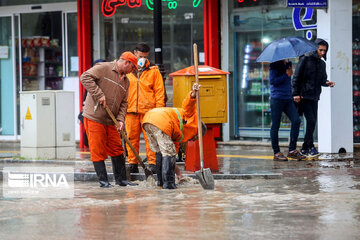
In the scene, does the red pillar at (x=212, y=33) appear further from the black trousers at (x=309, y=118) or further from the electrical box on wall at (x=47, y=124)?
the electrical box on wall at (x=47, y=124)

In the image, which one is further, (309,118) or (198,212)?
(309,118)

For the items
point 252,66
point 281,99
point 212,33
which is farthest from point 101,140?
point 252,66

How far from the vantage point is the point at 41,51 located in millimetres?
18844

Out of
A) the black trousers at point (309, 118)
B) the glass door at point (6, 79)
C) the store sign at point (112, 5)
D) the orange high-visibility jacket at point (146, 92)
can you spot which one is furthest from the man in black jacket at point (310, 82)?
the glass door at point (6, 79)

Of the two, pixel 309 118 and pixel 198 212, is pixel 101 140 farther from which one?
pixel 309 118

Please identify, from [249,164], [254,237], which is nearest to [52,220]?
[254,237]

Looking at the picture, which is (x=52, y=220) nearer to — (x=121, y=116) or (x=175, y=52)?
(x=121, y=116)

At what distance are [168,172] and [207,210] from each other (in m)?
1.84

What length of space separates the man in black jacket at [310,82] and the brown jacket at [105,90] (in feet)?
12.7

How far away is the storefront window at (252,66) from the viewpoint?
16017 millimetres

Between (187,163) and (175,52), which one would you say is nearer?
(187,163)

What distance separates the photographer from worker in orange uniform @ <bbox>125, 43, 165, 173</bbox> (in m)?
10.8

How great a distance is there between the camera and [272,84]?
12.9 metres

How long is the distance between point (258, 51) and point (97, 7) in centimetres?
403
